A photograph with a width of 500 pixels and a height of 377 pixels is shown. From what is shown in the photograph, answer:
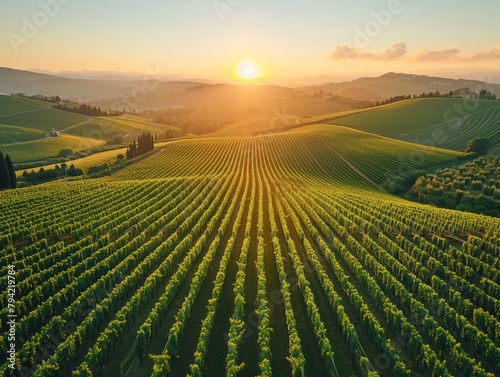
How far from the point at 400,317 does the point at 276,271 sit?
34.0ft

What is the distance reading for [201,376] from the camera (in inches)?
668

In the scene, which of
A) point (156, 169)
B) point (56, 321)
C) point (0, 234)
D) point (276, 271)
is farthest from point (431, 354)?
point (156, 169)

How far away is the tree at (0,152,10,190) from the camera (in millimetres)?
62625

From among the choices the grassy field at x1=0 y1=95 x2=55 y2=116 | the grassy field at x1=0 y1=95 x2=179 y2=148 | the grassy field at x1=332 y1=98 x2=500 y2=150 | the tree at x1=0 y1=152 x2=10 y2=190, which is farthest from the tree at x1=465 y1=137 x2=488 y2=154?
the grassy field at x1=0 y1=95 x2=55 y2=116

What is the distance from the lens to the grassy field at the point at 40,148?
99.6 metres

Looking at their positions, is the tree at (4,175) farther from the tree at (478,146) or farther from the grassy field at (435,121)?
the grassy field at (435,121)

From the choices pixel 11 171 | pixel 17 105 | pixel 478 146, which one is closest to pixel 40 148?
pixel 11 171

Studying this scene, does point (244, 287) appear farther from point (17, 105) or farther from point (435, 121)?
point (17, 105)

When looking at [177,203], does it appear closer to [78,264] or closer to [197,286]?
[78,264]

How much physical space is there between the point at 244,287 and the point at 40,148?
106 meters

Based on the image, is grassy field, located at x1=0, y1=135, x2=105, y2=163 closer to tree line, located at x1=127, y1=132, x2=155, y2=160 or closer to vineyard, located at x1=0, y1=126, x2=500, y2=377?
tree line, located at x1=127, y1=132, x2=155, y2=160

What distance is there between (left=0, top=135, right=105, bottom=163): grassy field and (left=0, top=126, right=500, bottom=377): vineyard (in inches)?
2216

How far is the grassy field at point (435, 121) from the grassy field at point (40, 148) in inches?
3897

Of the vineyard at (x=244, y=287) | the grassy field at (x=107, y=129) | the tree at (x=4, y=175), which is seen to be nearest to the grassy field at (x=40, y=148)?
the grassy field at (x=107, y=129)
